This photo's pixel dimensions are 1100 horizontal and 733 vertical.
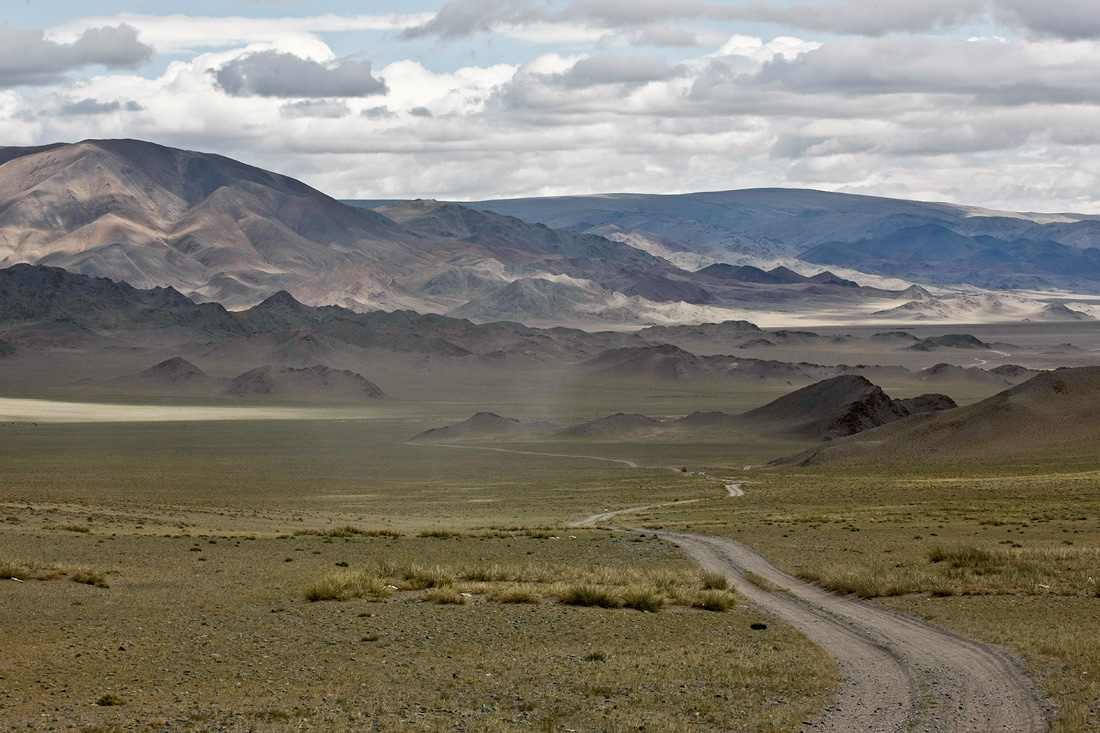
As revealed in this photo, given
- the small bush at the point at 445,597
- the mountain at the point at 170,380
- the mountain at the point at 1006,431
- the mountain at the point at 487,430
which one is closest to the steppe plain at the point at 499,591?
the small bush at the point at 445,597

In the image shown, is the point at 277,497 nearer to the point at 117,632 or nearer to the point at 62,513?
the point at 62,513

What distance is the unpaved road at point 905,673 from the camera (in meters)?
11.9

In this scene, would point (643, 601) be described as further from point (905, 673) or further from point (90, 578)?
point (90, 578)

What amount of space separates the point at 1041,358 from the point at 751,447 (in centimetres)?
12570

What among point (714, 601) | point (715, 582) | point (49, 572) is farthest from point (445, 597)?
point (49, 572)

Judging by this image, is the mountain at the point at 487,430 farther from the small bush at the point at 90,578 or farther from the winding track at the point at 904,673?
the winding track at the point at 904,673

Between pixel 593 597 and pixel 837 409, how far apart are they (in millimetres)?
69738

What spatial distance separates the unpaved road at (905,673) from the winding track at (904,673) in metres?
Result: 0.01

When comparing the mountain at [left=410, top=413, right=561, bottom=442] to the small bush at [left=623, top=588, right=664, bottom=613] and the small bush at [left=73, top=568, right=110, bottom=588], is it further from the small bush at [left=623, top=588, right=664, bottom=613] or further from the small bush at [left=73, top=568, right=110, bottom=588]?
the small bush at [left=623, top=588, right=664, bottom=613]

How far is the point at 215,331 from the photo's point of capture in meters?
190

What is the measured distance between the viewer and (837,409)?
84.6 m

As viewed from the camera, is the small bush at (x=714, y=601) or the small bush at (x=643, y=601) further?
the small bush at (x=714, y=601)

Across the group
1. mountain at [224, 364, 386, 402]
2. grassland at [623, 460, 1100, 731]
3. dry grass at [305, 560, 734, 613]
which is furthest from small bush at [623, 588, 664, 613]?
mountain at [224, 364, 386, 402]

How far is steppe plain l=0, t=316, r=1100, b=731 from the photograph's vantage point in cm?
1230
